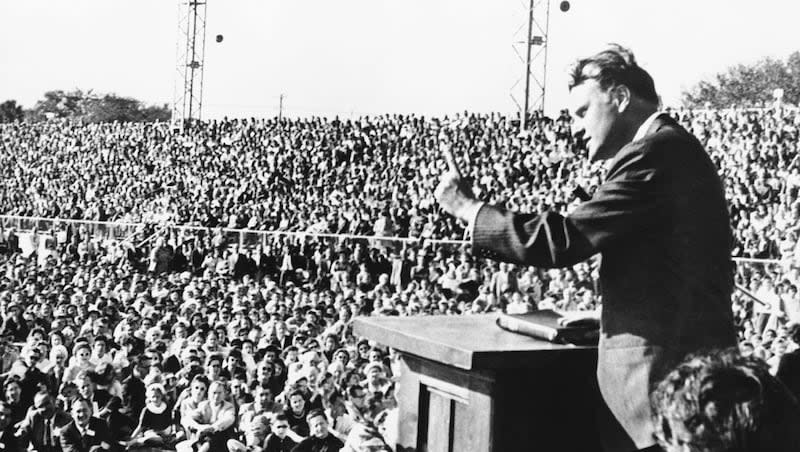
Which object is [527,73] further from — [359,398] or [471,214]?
[471,214]

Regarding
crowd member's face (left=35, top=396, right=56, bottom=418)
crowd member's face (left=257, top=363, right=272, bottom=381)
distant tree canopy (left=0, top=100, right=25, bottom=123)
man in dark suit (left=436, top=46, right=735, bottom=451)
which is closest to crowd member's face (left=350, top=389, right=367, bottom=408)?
crowd member's face (left=257, top=363, right=272, bottom=381)

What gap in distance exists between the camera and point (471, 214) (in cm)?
225

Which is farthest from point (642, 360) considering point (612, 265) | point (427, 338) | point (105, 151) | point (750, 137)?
point (105, 151)

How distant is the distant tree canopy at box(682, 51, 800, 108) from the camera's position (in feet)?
156

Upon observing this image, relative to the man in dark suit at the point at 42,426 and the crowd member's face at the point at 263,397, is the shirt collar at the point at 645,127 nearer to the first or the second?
the crowd member's face at the point at 263,397

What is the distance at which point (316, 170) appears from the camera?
27438 millimetres

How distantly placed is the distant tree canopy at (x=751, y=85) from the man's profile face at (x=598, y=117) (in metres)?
47.4

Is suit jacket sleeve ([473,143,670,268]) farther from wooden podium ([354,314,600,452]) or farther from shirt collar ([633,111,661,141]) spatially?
wooden podium ([354,314,600,452])

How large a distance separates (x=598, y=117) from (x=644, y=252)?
32cm

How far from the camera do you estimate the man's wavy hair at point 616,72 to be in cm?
226

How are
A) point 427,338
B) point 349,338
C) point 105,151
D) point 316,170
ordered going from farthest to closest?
point 105,151
point 316,170
point 349,338
point 427,338

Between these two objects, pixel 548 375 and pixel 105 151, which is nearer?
pixel 548 375

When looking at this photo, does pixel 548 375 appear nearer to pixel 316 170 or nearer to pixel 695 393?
pixel 695 393

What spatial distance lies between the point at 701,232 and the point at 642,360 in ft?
1.00
